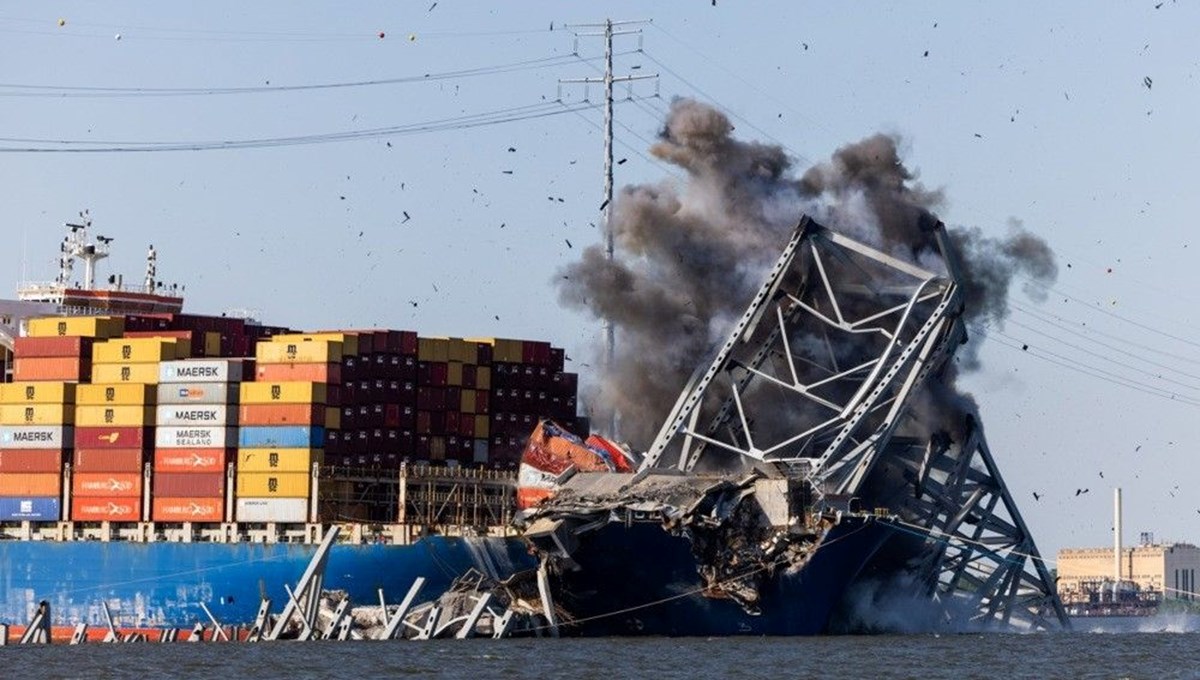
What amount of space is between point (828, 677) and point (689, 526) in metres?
14.7

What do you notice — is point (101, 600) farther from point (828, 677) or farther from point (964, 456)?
point (828, 677)

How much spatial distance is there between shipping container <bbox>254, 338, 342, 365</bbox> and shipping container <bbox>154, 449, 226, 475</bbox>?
372cm

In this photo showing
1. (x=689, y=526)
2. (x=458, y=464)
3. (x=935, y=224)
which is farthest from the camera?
(x=458, y=464)

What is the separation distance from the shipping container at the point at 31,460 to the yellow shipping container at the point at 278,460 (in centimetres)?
859

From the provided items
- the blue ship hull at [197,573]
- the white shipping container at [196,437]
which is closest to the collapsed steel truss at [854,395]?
the blue ship hull at [197,573]

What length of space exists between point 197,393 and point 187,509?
14.0 ft

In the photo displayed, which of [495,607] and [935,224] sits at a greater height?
[935,224]

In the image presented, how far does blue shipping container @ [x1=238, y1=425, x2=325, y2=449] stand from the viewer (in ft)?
295

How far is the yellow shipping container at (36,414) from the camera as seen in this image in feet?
315

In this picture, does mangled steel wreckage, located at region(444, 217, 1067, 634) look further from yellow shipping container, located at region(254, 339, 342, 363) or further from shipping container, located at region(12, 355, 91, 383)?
shipping container, located at region(12, 355, 91, 383)

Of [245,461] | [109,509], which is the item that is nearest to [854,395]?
[245,461]

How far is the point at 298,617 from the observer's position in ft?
274

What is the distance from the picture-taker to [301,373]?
299 ft

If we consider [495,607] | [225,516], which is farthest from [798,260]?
[225,516]
